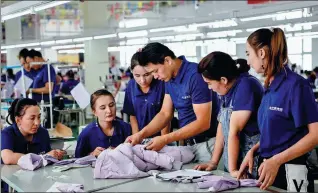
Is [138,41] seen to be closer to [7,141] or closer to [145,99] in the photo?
[145,99]

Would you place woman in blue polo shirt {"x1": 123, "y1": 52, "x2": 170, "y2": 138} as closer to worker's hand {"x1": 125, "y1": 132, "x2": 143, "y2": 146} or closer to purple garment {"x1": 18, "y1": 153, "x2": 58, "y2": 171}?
worker's hand {"x1": 125, "y1": 132, "x2": 143, "y2": 146}

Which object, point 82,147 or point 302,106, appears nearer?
point 302,106

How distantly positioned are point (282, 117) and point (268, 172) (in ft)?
0.91

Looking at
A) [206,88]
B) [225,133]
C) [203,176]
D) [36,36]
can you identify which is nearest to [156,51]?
[206,88]

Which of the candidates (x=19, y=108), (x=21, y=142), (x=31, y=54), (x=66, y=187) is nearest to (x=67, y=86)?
(x=31, y=54)

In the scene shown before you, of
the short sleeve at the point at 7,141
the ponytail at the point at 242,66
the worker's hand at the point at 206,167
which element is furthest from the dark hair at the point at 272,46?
the short sleeve at the point at 7,141

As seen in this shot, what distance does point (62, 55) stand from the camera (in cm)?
2231

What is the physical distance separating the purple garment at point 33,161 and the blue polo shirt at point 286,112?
4.38 feet

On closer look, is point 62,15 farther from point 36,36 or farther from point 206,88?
point 206,88

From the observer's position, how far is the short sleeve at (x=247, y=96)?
8.20 feet

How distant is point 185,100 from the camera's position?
2975 mm

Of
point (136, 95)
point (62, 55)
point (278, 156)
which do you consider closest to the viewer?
point (278, 156)

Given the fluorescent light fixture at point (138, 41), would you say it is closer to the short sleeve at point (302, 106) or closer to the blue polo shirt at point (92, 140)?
the blue polo shirt at point (92, 140)

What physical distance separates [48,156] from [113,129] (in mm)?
570
